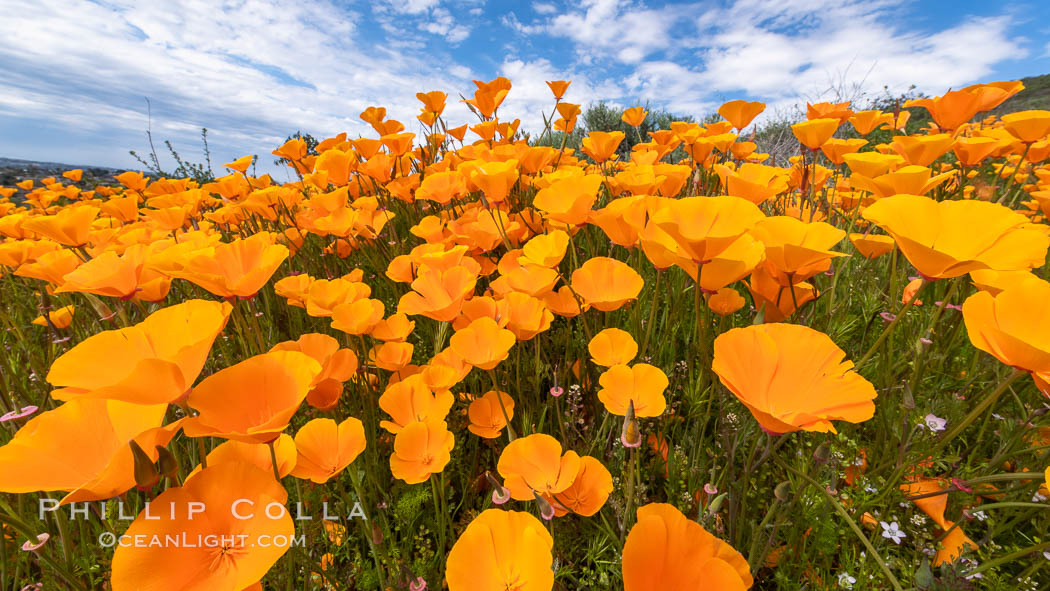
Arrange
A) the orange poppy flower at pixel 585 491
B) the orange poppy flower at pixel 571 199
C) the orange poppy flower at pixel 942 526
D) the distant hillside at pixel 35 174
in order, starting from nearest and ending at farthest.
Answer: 1. the orange poppy flower at pixel 585 491
2. the orange poppy flower at pixel 942 526
3. the orange poppy flower at pixel 571 199
4. the distant hillside at pixel 35 174

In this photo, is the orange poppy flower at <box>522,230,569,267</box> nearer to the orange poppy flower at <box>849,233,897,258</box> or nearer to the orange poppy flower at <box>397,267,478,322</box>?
the orange poppy flower at <box>397,267,478,322</box>

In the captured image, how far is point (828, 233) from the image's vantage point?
1.06 meters

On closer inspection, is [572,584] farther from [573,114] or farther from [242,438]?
[573,114]

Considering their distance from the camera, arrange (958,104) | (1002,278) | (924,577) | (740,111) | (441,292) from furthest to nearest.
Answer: (740,111)
(958,104)
(441,292)
(1002,278)
(924,577)

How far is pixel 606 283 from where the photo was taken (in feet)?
4.63

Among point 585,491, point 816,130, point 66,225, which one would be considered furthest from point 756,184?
point 66,225

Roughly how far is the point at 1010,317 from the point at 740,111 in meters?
1.77

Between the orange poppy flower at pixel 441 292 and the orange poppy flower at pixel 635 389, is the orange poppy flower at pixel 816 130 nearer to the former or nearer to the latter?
the orange poppy flower at pixel 635 389

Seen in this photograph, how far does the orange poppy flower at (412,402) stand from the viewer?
124 cm

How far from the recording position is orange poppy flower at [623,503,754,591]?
2.08 feet

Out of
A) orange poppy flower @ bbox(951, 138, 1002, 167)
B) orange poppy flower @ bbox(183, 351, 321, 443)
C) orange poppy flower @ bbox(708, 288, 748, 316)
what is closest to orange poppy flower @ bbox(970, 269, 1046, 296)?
orange poppy flower @ bbox(708, 288, 748, 316)

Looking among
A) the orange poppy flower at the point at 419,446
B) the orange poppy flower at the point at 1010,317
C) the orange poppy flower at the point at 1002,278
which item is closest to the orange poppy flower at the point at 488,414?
the orange poppy flower at the point at 419,446

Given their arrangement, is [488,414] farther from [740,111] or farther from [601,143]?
[740,111]

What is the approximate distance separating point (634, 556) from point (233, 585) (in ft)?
1.96
